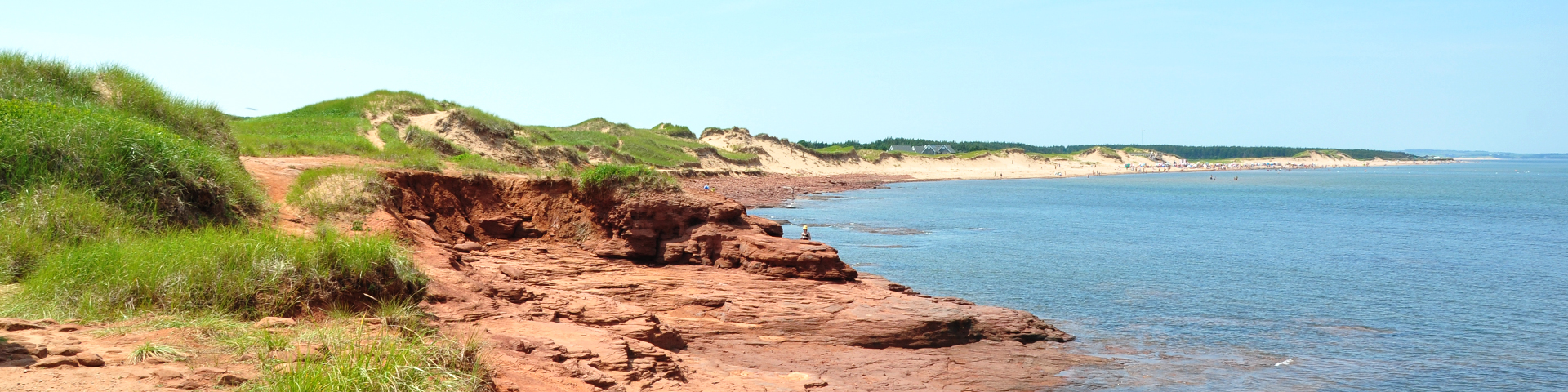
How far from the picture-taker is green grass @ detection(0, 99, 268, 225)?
A: 33.9 feet

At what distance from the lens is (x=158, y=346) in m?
5.93

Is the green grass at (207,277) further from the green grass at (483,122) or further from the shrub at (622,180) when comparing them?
the green grass at (483,122)

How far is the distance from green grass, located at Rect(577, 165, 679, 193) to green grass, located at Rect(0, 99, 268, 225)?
226 inches

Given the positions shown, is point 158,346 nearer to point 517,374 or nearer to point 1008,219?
point 517,374

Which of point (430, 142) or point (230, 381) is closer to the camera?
point (230, 381)

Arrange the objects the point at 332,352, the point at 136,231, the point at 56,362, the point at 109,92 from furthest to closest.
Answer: the point at 109,92 → the point at 136,231 → the point at 332,352 → the point at 56,362

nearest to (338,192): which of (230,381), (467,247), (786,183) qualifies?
(467,247)

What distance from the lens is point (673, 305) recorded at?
13.0 meters

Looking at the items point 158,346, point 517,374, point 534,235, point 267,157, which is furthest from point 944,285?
point 158,346

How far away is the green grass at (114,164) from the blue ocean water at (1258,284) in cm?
1148

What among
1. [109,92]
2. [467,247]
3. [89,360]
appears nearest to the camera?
[89,360]

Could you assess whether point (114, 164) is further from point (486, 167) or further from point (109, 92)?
point (486, 167)

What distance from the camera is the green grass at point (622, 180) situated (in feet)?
54.6

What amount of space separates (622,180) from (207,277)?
9.27 metres
